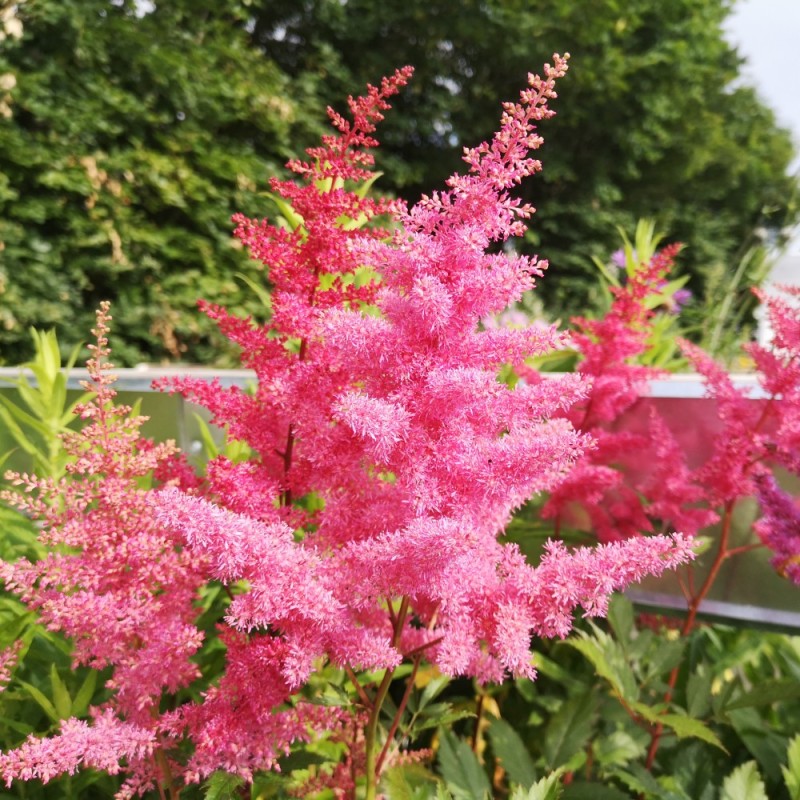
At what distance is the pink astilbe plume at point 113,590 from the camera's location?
2.23ft

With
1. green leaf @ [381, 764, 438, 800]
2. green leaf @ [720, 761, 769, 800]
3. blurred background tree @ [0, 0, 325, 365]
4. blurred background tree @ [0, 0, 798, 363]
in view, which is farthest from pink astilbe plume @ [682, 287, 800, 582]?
blurred background tree @ [0, 0, 325, 365]

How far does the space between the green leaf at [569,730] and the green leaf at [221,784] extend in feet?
→ 1.96

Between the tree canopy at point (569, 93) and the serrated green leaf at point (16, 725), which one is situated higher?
the tree canopy at point (569, 93)

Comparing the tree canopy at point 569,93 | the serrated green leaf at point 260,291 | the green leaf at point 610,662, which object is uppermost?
the tree canopy at point 569,93

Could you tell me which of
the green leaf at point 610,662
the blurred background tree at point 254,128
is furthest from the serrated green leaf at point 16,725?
the blurred background tree at point 254,128

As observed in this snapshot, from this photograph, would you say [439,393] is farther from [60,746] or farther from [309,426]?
[60,746]

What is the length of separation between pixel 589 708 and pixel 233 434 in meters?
0.82

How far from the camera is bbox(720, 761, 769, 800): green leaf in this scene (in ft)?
3.43

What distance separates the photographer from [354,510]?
0.74 metres

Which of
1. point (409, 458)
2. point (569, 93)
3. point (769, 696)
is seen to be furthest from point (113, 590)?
point (569, 93)

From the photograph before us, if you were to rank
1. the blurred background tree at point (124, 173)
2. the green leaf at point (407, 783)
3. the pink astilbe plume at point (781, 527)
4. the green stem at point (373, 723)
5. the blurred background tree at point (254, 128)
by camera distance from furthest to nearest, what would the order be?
the blurred background tree at point (254, 128) < the blurred background tree at point (124, 173) < the pink astilbe plume at point (781, 527) < the green leaf at point (407, 783) < the green stem at point (373, 723)

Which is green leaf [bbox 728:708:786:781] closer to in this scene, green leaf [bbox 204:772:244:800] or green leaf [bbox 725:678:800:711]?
green leaf [bbox 725:678:800:711]

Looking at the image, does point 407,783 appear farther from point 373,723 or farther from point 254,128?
point 254,128

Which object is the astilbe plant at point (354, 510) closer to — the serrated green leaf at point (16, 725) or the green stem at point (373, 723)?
the green stem at point (373, 723)
